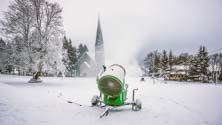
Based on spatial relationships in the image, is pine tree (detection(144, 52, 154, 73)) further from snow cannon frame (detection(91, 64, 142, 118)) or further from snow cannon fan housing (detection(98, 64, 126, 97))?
snow cannon fan housing (detection(98, 64, 126, 97))

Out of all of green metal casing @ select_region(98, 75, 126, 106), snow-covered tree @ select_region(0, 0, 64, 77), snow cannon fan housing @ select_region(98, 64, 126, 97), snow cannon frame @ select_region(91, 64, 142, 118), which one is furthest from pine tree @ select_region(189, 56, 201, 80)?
snow cannon fan housing @ select_region(98, 64, 126, 97)

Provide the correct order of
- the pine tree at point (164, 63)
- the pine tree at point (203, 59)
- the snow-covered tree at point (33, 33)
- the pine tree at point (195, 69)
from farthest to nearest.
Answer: the pine tree at point (164, 63)
the pine tree at point (195, 69)
the pine tree at point (203, 59)
the snow-covered tree at point (33, 33)

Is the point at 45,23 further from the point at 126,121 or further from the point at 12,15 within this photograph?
the point at 126,121

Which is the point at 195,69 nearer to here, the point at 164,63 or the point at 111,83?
the point at 164,63

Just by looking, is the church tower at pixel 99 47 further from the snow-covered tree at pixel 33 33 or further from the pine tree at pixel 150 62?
the snow-covered tree at pixel 33 33

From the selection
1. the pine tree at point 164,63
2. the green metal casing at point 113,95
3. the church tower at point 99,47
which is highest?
the church tower at point 99,47

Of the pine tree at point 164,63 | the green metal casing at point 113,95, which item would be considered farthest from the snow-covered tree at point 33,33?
the pine tree at point 164,63

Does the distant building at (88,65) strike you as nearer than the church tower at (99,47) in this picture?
Yes

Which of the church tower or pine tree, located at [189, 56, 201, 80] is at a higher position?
the church tower

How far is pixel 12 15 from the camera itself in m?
15.0

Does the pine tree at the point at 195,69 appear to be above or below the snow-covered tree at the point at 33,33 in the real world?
below

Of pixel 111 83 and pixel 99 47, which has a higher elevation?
pixel 99 47

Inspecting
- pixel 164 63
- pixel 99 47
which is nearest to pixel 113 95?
pixel 164 63

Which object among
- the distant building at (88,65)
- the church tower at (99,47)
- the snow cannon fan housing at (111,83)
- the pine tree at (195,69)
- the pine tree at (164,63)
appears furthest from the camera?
the church tower at (99,47)
